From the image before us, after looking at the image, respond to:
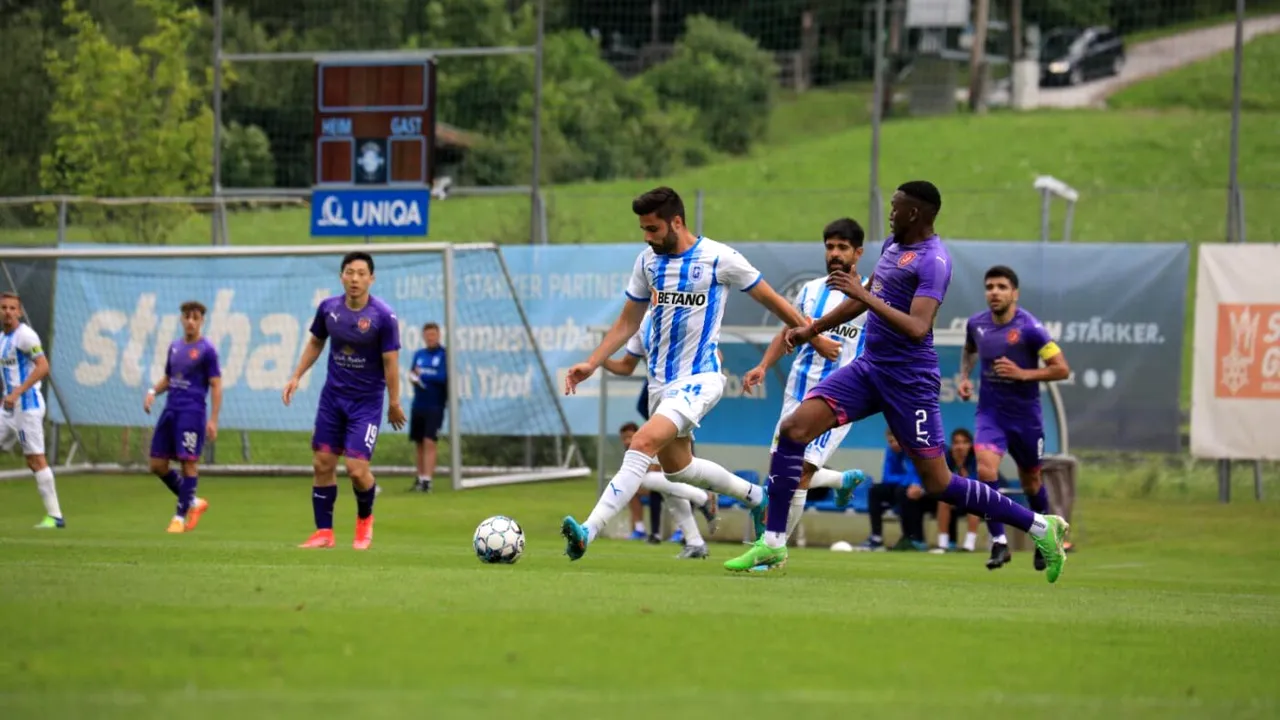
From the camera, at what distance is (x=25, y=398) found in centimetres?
1744

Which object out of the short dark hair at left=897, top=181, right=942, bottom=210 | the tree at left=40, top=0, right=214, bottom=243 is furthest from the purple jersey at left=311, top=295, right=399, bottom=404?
the tree at left=40, top=0, right=214, bottom=243

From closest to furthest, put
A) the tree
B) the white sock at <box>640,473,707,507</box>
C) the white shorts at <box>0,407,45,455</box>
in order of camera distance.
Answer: the white sock at <box>640,473,707,507</box> → the white shorts at <box>0,407,45,455</box> → the tree

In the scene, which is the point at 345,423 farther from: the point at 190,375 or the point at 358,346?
the point at 190,375

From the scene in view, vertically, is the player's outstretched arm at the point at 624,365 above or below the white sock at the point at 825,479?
above

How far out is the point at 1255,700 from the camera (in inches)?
245

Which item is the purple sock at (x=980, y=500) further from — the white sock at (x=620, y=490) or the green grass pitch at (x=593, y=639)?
the white sock at (x=620, y=490)

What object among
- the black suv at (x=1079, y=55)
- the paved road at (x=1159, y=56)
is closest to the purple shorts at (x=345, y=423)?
the paved road at (x=1159, y=56)

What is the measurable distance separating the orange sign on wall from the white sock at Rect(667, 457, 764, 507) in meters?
10.1

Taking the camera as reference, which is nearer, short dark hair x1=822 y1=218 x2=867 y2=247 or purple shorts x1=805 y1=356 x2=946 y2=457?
purple shorts x1=805 y1=356 x2=946 y2=457

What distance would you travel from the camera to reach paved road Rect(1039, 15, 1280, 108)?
24516mm

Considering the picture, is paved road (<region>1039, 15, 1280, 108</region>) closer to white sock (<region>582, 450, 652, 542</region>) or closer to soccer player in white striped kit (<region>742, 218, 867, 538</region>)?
soccer player in white striped kit (<region>742, 218, 867, 538</region>)

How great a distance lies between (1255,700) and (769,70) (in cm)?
2293

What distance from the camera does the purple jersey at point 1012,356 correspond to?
1395 cm

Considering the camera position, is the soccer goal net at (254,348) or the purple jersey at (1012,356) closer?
the purple jersey at (1012,356)
